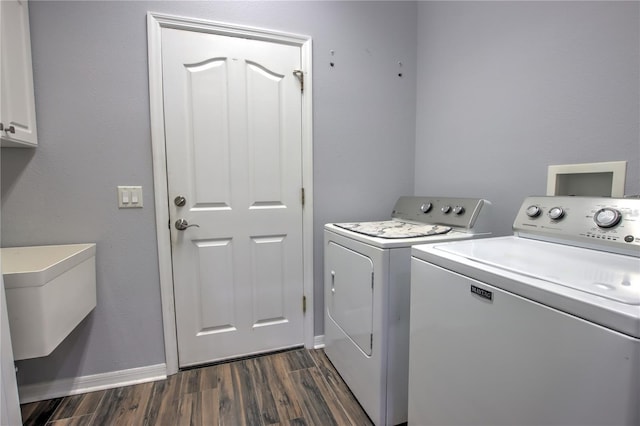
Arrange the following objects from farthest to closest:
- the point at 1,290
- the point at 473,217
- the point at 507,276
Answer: the point at 473,217, the point at 1,290, the point at 507,276

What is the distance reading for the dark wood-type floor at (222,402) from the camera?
1.45 metres

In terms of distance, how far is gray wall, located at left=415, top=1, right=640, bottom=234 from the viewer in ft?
3.61

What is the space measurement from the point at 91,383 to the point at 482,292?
2.06 metres

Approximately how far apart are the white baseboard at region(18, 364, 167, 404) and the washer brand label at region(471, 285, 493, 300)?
181cm

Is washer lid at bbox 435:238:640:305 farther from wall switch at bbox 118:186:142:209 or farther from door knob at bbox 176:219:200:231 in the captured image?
wall switch at bbox 118:186:142:209

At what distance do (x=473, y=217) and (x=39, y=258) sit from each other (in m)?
2.04

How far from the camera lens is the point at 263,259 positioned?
1939 mm

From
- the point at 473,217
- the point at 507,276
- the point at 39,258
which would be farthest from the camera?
the point at 473,217

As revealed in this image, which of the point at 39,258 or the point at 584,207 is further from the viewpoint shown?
the point at 39,258

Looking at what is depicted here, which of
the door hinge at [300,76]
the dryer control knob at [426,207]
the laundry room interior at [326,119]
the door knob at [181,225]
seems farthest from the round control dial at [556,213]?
the door knob at [181,225]

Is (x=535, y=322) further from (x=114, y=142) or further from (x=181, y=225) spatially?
(x=114, y=142)

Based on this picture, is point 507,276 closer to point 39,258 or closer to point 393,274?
point 393,274

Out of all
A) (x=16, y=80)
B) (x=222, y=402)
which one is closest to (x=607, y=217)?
(x=222, y=402)

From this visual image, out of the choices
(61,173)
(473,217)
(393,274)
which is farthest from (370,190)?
(61,173)
